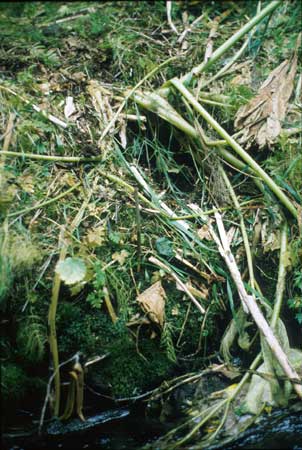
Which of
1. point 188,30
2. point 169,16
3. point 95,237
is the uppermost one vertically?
point 169,16

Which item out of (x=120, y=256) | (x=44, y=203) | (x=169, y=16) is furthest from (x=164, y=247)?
(x=169, y=16)

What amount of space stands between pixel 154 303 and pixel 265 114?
119 centimetres

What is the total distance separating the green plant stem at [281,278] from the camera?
2195 millimetres

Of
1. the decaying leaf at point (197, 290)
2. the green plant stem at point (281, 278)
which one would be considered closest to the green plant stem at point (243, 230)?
the green plant stem at point (281, 278)

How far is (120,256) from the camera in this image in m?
2.27

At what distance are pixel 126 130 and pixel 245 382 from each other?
4.90 feet

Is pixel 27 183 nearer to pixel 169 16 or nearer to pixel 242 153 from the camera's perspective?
pixel 242 153

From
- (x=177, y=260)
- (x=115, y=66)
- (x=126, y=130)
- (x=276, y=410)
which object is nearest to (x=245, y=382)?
(x=276, y=410)

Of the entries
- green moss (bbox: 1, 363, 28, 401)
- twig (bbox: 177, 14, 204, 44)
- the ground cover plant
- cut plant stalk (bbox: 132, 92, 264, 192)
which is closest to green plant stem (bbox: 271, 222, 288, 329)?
the ground cover plant

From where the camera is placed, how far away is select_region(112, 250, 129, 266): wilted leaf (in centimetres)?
225

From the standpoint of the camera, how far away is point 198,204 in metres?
2.59

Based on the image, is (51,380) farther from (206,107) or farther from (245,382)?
(206,107)

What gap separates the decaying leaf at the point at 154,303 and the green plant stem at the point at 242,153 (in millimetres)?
759

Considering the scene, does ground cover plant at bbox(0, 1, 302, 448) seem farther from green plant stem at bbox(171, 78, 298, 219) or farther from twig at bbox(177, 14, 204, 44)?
twig at bbox(177, 14, 204, 44)
